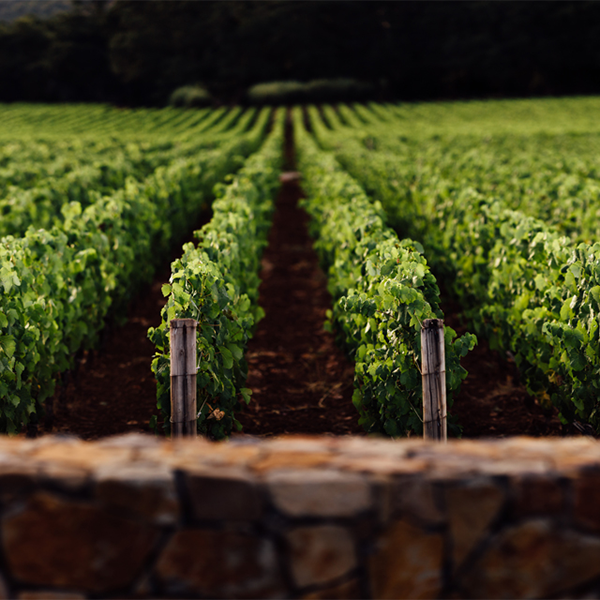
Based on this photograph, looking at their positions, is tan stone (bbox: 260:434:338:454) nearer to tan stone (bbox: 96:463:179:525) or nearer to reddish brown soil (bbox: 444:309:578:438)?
tan stone (bbox: 96:463:179:525)

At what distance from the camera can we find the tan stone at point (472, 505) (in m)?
2.10

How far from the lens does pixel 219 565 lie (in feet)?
6.82

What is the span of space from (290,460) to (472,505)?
681 mm

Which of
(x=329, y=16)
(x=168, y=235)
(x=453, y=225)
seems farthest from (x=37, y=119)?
(x=453, y=225)

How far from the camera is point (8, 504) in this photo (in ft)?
6.74

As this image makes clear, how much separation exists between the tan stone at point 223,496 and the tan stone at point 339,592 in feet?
1.18

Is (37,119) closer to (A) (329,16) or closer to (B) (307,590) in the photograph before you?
(A) (329,16)

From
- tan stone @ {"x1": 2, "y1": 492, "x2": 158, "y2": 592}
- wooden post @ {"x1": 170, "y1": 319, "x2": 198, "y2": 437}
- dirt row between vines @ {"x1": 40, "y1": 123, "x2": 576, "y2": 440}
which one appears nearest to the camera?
tan stone @ {"x1": 2, "y1": 492, "x2": 158, "y2": 592}

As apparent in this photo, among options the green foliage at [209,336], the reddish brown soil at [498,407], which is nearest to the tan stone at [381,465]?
the green foliage at [209,336]

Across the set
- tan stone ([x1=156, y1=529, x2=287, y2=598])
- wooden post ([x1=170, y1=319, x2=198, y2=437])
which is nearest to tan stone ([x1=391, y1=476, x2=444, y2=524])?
tan stone ([x1=156, y1=529, x2=287, y2=598])

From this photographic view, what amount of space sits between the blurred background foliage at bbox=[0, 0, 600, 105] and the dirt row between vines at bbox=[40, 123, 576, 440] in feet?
197

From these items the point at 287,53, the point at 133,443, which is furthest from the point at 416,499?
the point at 287,53

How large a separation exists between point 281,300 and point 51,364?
14.1 ft

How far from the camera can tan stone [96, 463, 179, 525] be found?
6.73 ft
